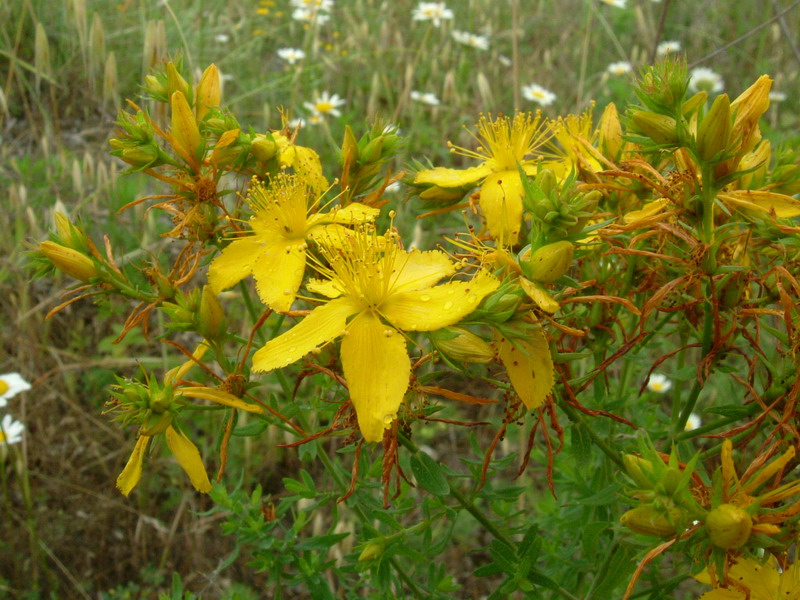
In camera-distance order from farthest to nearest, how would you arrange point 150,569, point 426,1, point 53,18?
point 426,1 → point 53,18 → point 150,569

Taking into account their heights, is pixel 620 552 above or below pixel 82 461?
above

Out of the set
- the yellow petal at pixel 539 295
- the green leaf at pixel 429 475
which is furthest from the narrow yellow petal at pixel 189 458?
the yellow petal at pixel 539 295

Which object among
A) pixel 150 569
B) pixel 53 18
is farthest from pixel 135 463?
pixel 53 18

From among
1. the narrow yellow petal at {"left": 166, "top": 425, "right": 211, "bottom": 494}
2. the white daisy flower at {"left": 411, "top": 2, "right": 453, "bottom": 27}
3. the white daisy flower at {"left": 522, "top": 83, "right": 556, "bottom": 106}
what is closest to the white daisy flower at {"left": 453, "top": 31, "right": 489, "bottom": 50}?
the white daisy flower at {"left": 411, "top": 2, "right": 453, "bottom": 27}

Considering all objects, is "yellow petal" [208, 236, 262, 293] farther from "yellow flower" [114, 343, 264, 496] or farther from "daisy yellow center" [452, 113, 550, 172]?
"daisy yellow center" [452, 113, 550, 172]

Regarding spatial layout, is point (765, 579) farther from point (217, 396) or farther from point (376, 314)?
point (217, 396)

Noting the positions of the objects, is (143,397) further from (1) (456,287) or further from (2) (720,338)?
(2) (720,338)
